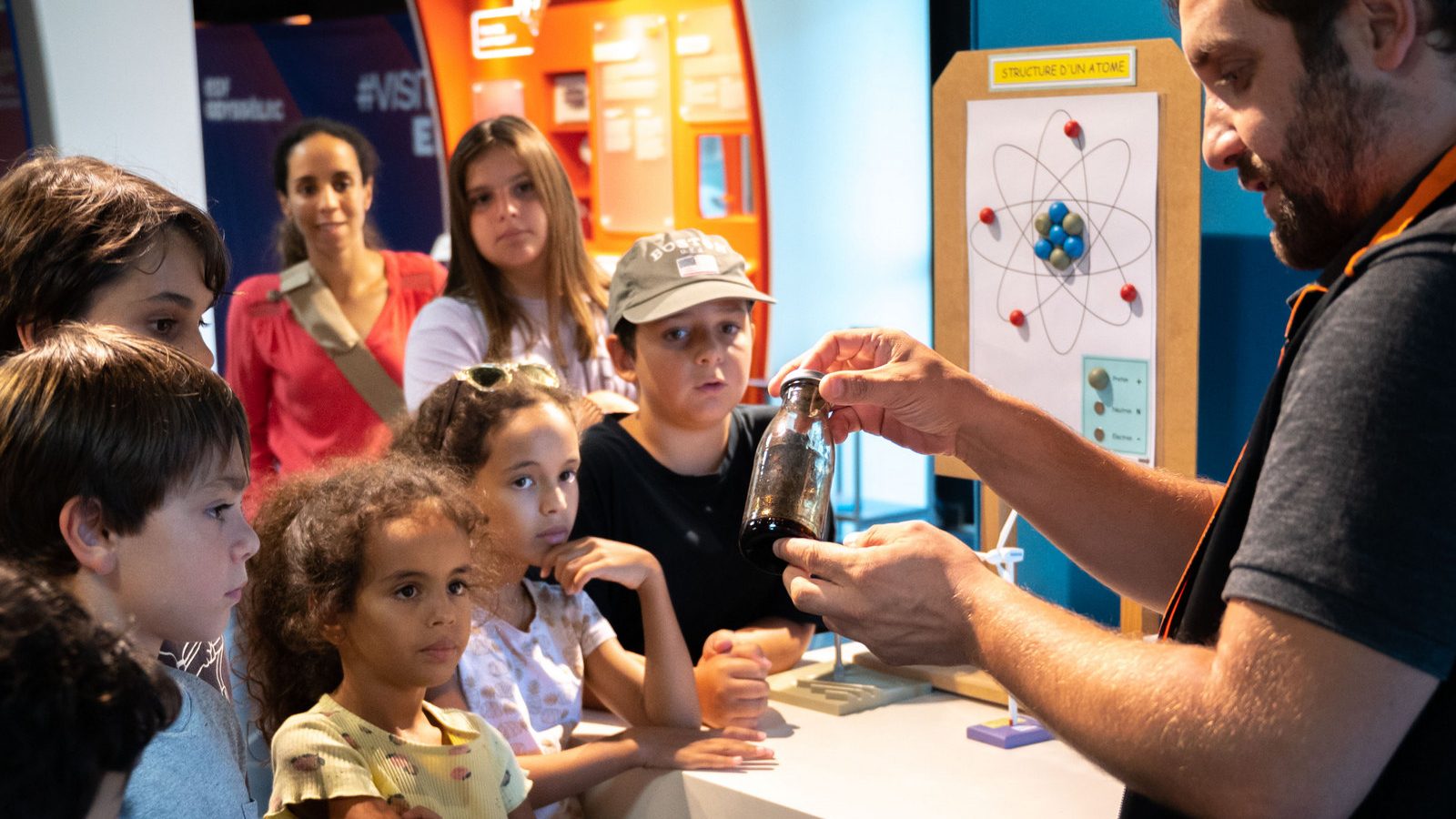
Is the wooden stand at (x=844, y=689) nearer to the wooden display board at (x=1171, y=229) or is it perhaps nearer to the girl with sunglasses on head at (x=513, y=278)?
the wooden display board at (x=1171, y=229)

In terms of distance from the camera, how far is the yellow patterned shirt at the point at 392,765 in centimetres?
168

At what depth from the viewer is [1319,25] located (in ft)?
3.58

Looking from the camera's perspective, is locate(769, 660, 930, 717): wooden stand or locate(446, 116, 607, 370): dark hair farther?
locate(446, 116, 607, 370): dark hair

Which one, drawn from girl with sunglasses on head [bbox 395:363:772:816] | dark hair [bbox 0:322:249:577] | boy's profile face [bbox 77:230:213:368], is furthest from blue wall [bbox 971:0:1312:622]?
dark hair [bbox 0:322:249:577]

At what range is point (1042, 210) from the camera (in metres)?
2.61

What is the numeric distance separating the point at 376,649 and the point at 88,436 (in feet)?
1.78

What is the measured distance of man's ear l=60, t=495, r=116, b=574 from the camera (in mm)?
1396

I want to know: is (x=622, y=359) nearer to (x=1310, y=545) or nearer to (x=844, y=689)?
(x=844, y=689)

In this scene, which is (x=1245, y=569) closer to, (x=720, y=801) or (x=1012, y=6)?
(x=720, y=801)

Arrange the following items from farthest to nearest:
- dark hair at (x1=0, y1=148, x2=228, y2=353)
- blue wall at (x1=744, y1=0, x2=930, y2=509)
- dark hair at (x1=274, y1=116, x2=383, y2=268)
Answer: blue wall at (x1=744, y1=0, x2=930, y2=509), dark hair at (x1=274, y1=116, x2=383, y2=268), dark hair at (x1=0, y1=148, x2=228, y2=353)

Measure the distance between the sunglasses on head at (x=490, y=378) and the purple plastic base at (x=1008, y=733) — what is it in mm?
913

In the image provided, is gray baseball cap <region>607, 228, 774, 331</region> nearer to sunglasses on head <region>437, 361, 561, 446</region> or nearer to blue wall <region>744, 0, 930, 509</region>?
sunglasses on head <region>437, 361, 561, 446</region>

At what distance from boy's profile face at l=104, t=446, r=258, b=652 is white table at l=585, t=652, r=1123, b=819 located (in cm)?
80

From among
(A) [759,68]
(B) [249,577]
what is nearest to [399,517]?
(B) [249,577]
